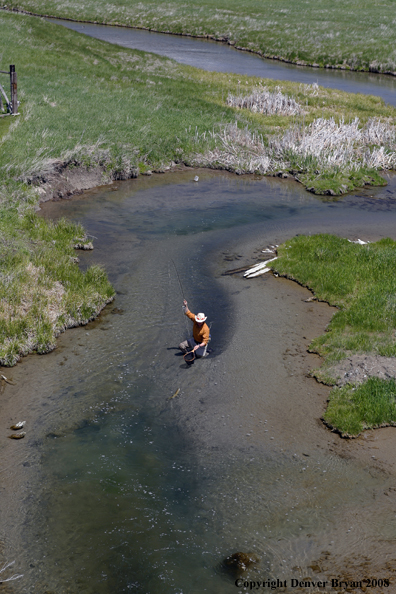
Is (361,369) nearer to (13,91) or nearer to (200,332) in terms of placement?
(200,332)

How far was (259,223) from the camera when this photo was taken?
29.8 metres

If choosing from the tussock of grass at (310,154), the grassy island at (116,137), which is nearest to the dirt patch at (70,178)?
the grassy island at (116,137)

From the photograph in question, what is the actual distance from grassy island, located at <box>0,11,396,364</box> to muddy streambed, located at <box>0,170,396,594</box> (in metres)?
2.11

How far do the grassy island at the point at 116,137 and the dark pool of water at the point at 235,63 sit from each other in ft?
25.8

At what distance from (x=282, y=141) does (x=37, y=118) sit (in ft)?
54.4

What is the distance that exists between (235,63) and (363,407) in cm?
6640

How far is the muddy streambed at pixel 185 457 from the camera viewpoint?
10.9m

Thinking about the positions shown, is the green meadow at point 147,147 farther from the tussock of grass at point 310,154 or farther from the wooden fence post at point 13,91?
the wooden fence post at point 13,91

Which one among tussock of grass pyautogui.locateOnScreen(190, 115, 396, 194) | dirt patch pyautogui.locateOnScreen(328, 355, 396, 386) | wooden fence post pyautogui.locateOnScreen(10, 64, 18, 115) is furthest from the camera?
tussock of grass pyautogui.locateOnScreen(190, 115, 396, 194)

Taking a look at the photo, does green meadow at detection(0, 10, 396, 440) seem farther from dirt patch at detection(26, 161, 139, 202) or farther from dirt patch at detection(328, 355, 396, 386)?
dirt patch at detection(328, 355, 396, 386)

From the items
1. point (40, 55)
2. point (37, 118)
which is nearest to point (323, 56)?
point (40, 55)

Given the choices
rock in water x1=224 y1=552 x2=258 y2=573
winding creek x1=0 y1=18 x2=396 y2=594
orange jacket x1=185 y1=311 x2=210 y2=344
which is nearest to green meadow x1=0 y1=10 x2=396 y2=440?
winding creek x1=0 y1=18 x2=396 y2=594

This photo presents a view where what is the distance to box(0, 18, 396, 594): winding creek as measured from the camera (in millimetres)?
10906

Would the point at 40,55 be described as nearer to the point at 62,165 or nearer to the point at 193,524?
the point at 62,165
